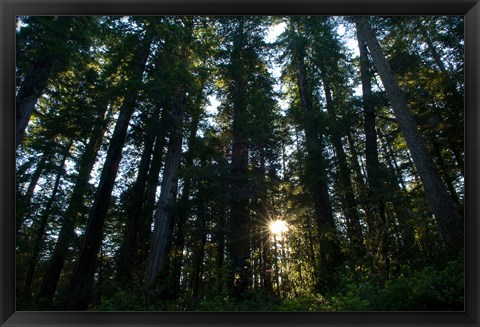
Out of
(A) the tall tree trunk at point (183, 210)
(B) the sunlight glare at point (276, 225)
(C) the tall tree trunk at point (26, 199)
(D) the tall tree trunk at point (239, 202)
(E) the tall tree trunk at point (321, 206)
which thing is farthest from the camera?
(B) the sunlight glare at point (276, 225)

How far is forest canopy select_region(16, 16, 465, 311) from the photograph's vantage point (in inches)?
252

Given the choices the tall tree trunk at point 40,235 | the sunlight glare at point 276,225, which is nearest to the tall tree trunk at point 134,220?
the tall tree trunk at point 40,235

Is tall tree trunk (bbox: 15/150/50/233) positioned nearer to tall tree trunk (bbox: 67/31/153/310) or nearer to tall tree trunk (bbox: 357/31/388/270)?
tall tree trunk (bbox: 67/31/153/310)

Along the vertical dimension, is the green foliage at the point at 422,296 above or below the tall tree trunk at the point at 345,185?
below

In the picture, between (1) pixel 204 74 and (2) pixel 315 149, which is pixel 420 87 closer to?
(2) pixel 315 149

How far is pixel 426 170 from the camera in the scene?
6.38 m

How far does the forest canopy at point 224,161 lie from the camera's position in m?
6.39

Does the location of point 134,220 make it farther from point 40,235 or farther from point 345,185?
point 345,185

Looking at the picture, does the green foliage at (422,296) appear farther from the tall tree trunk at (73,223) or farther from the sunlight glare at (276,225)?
the tall tree trunk at (73,223)

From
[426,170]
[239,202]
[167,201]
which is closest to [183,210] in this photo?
[167,201]
